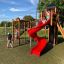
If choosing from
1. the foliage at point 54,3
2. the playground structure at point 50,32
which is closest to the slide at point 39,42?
the playground structure at point 50,32

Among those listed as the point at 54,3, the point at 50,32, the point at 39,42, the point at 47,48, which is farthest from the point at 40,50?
the point at 54,3

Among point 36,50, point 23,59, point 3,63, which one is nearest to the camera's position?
point 3,63

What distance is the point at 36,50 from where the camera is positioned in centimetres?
2159

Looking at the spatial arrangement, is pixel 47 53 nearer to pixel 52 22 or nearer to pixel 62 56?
pixel 62 56

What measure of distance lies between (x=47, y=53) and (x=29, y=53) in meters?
1.50

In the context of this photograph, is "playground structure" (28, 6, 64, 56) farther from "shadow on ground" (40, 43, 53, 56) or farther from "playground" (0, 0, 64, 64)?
"shadow on ground" (40, 43, 53, 56)

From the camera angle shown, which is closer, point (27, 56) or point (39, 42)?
point (27, 56)

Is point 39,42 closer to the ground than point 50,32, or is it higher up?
closer to the ground

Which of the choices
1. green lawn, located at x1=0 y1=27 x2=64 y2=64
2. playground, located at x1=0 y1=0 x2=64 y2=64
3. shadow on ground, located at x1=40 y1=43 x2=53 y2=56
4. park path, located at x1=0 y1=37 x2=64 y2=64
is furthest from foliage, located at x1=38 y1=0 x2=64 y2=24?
park path, located at x1=0 y1=37 x2=64 y2=64

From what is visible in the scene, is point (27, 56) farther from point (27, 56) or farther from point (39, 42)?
point (39, 42)

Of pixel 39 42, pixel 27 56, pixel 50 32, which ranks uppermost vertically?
pixel 50 32

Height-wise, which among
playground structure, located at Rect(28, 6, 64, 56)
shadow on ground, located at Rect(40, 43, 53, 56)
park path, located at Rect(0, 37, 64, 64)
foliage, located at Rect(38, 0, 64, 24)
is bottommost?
park path, located at Rect(0, 37, 64, 64)

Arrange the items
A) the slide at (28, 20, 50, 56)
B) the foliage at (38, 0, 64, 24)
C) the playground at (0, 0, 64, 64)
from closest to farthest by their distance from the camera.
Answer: the playground at (0, 0, 64, 64) → the slide at (28, 20, 50, 56) → the foliage at (38, 0, 64, 24)

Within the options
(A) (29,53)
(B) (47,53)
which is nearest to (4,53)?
(A) (29,53)
